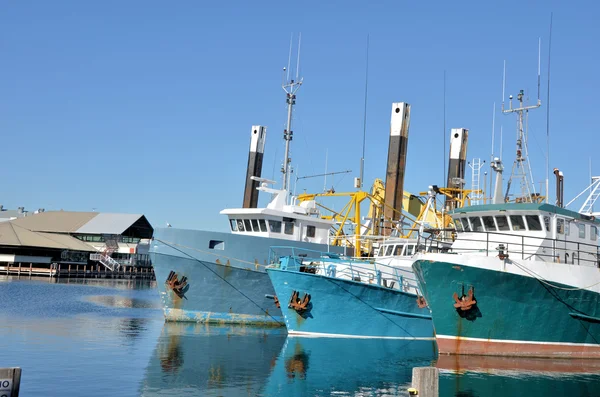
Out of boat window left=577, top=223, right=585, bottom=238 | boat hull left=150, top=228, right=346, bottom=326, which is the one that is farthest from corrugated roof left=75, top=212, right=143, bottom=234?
boat window left=577, top=223, right=585, bottom=238

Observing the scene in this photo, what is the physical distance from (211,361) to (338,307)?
711 cm

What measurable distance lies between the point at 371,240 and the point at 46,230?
6119 cm

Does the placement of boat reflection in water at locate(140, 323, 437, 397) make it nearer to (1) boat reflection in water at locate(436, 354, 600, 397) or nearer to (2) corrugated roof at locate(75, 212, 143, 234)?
(1) boat reflection in water at locate(436, 354, 600, 397)

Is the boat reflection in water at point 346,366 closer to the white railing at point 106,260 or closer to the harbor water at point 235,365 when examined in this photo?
the harbor water at point 235,365

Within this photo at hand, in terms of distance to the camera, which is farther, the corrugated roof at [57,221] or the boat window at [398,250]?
the corrugated roof at [57,221]

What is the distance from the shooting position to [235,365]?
17.5 meters

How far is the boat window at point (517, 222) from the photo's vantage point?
20766mm

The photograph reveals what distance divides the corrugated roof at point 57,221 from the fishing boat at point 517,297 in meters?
70.5

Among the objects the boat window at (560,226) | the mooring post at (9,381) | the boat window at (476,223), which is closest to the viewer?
the mooring post at (9,381)

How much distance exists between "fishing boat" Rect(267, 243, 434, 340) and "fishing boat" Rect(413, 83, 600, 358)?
4.40m

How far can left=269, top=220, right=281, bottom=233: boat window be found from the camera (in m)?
30.4

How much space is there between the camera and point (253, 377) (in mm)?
15828

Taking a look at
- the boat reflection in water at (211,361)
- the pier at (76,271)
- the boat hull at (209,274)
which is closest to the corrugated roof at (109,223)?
the pier at (76,271)

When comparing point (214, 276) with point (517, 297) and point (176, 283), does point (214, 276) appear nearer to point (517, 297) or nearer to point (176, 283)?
point (176, 283)
